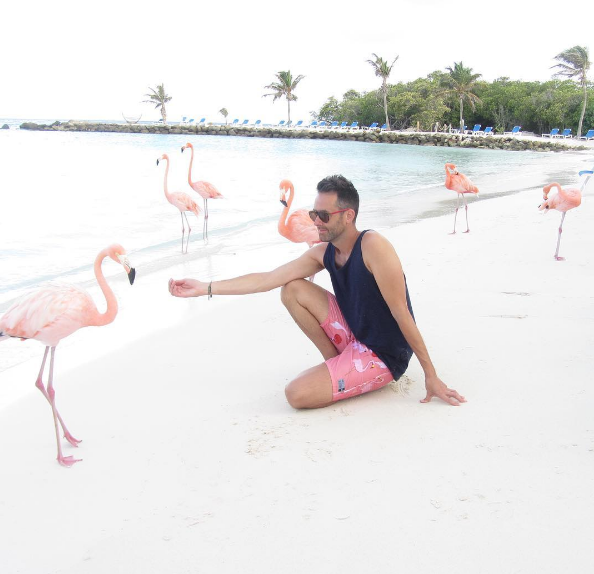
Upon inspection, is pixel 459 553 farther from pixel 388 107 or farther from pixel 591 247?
pixel 388 107

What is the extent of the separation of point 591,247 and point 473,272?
215cm

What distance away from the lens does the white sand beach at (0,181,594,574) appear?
2154mm

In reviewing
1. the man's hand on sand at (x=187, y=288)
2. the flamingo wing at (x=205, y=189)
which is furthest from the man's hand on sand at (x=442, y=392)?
the flamingo wing at (x=205, y=189)

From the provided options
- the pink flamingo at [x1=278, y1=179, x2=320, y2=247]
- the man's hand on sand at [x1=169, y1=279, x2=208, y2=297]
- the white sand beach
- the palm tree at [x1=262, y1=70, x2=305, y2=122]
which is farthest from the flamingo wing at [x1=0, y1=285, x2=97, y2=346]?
the palm tree at [x1=262, y1=70, x2=305, y2=122]

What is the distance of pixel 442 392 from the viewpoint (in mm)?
3121

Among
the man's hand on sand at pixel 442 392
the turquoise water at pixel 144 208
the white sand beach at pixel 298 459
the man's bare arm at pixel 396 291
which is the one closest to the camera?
the white sand beach at pixel 298 459

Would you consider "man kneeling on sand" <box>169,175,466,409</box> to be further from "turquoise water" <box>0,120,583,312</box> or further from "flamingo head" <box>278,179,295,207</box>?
"turquoise water" <box>0,120,583,312</box>

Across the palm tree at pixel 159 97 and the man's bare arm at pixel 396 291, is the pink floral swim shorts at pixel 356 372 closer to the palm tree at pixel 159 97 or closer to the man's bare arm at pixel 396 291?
the man's bare arm at pixel 396 291

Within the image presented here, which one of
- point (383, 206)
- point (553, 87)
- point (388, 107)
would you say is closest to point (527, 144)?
point (553, 87)

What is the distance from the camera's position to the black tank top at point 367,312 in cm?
315

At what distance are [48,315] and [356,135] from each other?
59.0 m

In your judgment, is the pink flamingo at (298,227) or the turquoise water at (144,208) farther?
the turquoise water at (144,208)

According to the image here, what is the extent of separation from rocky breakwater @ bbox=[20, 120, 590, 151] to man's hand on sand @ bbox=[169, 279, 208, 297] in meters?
45.5

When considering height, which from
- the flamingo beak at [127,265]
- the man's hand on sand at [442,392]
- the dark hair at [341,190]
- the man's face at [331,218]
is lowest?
the man's hand on sand at [442,392]
